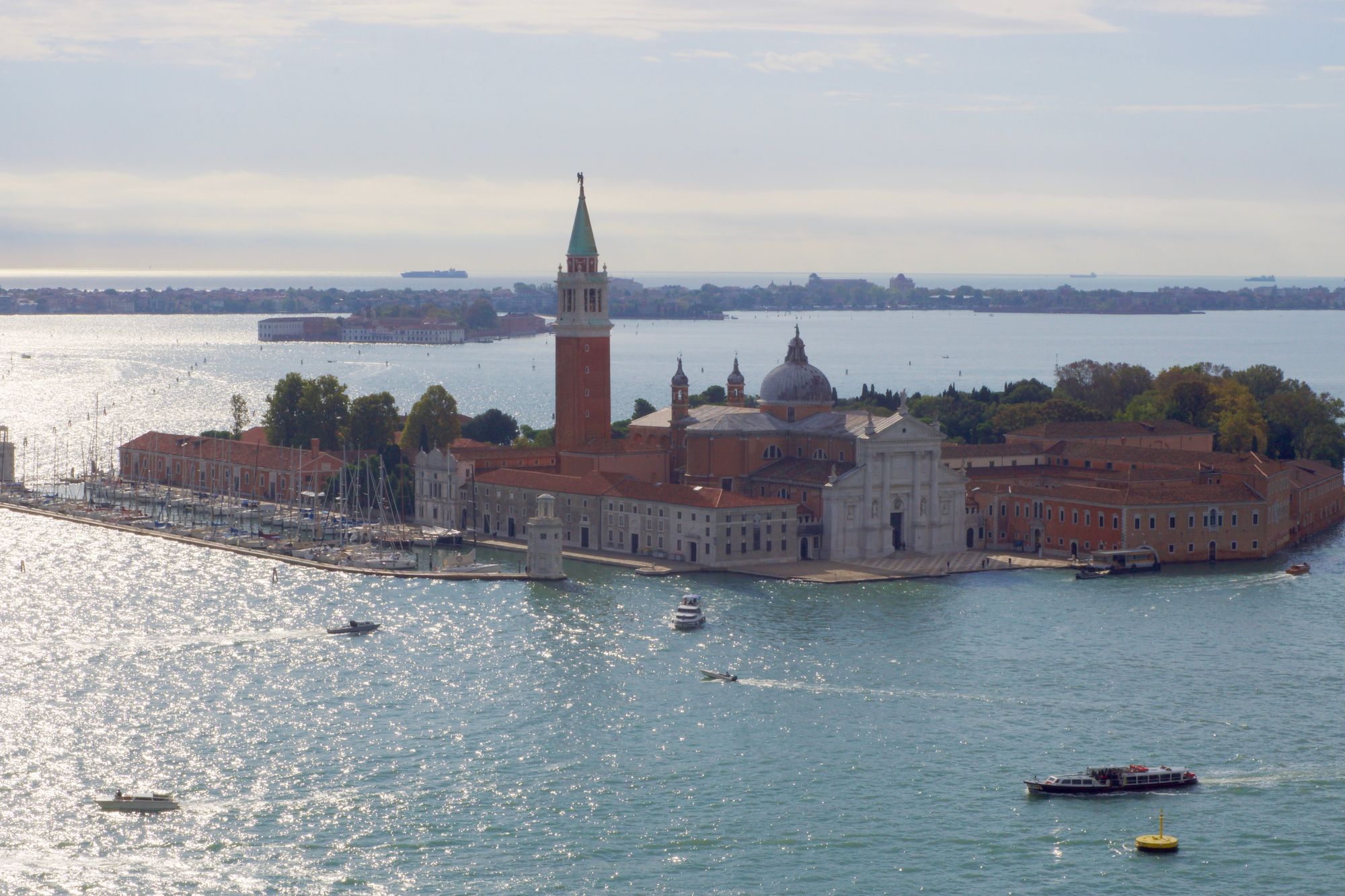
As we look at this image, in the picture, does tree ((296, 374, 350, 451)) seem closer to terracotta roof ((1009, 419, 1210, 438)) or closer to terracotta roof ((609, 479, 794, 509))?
terracotta roof ((609, 479, 794, 509))

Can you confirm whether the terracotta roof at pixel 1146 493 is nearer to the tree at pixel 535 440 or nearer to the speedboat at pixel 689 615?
the speedboat at pixel 689 615

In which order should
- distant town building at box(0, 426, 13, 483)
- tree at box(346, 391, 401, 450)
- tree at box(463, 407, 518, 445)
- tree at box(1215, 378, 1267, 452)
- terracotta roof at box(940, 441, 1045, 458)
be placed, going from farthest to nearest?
tree at box(463, 407, 518, 445) → distant town building at box(0, 426, 13, 483) → tree at box(1215, 378, 1267, 452) → tree at box(346, 391, 401, 450) → terracotta roof at box(940, 441, 1045, 458)

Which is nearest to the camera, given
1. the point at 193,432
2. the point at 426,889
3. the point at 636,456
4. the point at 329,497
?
the point at 426,889

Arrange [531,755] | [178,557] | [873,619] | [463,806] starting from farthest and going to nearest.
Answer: [178,557], [873,619], [531,755], [463,806]

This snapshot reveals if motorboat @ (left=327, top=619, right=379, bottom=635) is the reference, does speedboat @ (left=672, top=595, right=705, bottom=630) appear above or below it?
above

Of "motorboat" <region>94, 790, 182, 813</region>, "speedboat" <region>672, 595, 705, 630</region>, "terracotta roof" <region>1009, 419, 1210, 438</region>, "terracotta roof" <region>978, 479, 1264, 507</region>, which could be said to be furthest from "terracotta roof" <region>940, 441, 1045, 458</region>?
"motorboat" <region>94, 790, 182, 813</region>

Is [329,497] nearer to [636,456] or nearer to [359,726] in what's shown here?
[636,456]

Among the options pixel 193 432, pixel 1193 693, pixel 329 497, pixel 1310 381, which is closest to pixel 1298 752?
pixel 1193 693
